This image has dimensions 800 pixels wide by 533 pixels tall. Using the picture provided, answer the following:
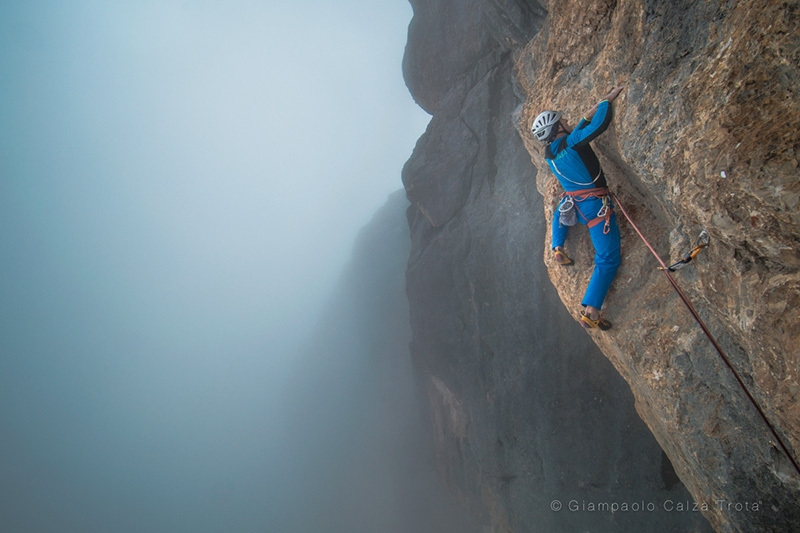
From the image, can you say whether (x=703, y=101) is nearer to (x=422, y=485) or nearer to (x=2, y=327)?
(x=422, y=485)

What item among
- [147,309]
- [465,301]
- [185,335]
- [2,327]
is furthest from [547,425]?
[147,309]

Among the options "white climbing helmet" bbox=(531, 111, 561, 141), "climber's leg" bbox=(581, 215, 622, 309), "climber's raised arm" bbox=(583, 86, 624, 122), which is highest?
"white climbing helmet" bbox=(531, 111, 561, 141)

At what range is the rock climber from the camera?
4.03 metres

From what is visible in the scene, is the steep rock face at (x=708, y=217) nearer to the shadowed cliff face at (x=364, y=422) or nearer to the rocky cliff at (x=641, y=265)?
the rocky cliff at (x=641, y=265)

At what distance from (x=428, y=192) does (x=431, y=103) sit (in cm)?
377

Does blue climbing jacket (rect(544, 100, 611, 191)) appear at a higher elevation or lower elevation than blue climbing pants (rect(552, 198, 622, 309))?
higher

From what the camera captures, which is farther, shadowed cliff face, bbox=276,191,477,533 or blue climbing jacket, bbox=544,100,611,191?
shadowed cliff face, bbox=276,191,477,533

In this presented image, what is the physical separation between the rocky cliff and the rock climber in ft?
0.94

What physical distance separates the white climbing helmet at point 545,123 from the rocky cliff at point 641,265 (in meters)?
0.51

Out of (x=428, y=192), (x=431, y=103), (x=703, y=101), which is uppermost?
(x=431, y=103)

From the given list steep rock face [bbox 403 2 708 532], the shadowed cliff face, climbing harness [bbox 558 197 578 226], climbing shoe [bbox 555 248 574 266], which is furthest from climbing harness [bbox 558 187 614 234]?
the shadowed cliff face

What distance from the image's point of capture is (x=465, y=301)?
12.1 m

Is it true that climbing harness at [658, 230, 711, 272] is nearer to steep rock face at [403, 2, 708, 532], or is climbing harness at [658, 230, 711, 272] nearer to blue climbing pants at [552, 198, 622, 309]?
blue climbing pants at [552, 198, 622, 309]

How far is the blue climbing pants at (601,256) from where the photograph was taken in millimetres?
4182
